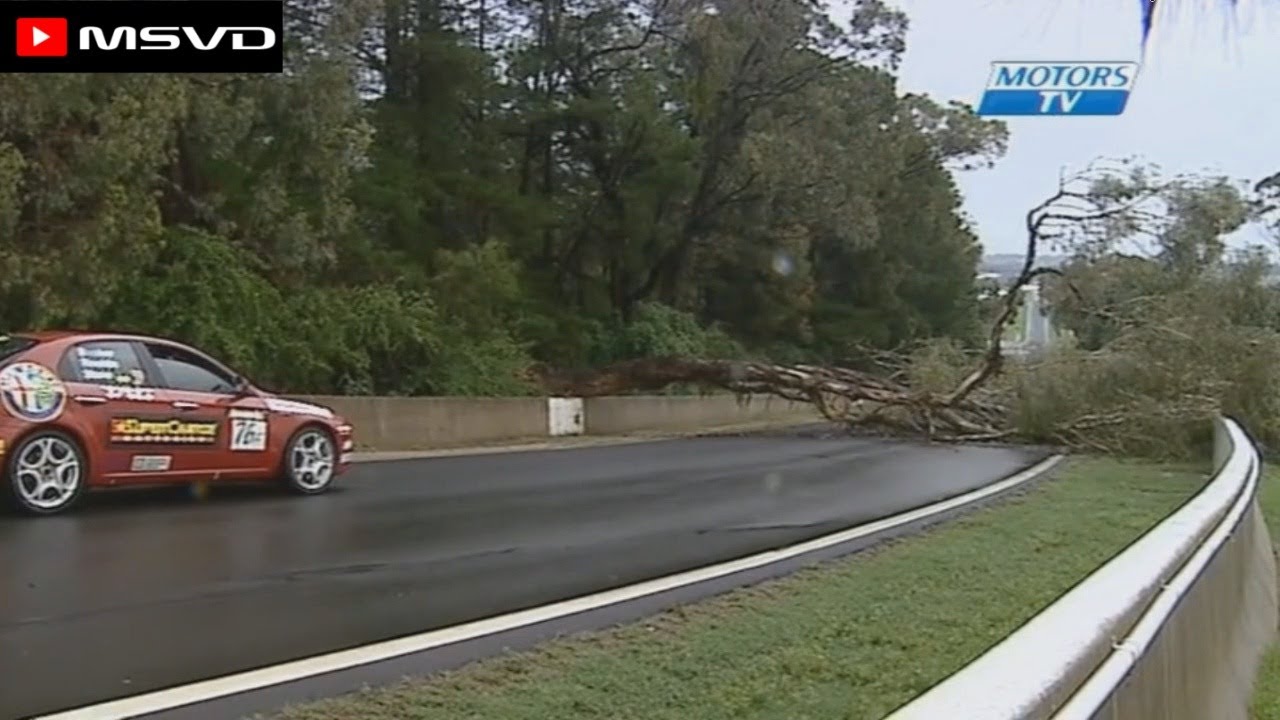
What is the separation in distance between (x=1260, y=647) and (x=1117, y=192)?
25.8 m

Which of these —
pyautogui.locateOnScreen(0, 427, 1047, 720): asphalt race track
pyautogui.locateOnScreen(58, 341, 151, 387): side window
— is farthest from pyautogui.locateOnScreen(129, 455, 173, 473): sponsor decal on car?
pyautogui.locateOnScreen(58, 341, 151, 387): side window

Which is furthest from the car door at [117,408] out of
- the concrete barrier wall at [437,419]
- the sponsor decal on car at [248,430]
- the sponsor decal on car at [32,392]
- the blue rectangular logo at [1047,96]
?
the blue rectangular logo at [1047,96]

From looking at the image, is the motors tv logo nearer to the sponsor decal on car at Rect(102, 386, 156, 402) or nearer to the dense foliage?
the dense foliage

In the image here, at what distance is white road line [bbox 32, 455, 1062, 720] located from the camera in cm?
584

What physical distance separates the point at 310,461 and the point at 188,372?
177 cm

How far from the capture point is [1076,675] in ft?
10.7

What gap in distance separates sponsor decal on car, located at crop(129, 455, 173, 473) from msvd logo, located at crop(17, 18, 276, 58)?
564 cm

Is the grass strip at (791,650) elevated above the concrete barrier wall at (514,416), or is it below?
below

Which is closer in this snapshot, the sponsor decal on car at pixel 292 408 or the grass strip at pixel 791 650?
the grass strip at pixel 791 650

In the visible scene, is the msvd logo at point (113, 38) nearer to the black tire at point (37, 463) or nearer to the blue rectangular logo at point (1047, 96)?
the black tire at point (37, 463)

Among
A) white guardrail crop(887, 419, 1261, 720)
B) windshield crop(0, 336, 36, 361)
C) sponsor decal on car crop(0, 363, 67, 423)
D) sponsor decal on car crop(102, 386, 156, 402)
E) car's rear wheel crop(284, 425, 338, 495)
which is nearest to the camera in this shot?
white guardrail crop(887, 419, 1261, 720)

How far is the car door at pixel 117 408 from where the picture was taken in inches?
456

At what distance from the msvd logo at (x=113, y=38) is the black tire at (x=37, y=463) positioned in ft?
19.3

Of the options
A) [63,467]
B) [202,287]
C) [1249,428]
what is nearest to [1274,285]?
[1249,428]
